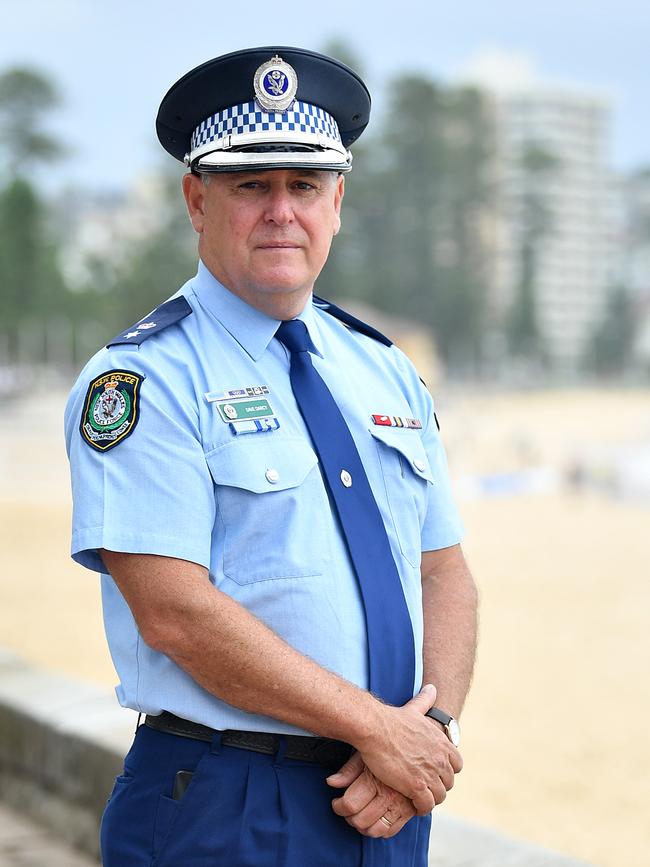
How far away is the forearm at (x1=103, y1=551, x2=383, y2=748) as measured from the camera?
4.43 feet

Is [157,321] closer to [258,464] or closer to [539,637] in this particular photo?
[258,464]

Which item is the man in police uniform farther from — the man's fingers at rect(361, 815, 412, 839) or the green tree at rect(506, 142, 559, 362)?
the green tree at rect(506, 142, 559, 362)

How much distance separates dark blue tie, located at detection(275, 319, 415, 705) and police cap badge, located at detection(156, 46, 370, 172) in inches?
10.2

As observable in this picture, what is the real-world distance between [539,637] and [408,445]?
250 inches

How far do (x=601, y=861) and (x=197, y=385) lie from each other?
284 cm

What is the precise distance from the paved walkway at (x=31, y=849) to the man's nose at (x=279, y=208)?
5.40ft

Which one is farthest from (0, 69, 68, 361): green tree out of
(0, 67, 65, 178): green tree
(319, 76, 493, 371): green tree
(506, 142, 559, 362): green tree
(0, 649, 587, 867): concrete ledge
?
(0, 649, 587, 867): concrete ledge

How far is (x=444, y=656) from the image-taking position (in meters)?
1.58

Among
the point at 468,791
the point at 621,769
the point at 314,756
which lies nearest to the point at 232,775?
the point at 314,756

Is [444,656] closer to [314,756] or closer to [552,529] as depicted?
[314,756]

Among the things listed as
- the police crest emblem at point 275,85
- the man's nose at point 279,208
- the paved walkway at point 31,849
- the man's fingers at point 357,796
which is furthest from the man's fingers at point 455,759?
the paved walkway at point 31,849

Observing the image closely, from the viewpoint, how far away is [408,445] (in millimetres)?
1587

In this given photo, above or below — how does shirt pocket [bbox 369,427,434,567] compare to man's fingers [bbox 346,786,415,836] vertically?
above

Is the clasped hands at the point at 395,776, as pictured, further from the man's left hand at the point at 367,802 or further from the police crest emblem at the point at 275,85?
the police crest emblem at the point at 275,85
